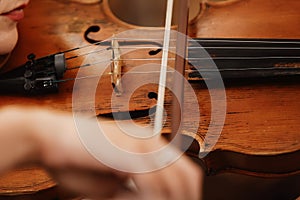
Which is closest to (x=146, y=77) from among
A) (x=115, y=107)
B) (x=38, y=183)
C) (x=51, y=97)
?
(x=115, y=107)

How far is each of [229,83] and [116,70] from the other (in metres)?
0.25

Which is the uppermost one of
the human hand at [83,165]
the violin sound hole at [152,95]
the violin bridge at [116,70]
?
the violin bridge at [116,70]

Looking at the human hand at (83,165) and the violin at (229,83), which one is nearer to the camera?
the human hand at (83,165)

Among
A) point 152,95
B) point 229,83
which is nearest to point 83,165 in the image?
point 152,95

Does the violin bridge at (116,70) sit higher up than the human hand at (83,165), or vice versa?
the violin bridge at (116,70)

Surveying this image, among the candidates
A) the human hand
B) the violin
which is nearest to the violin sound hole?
the violin

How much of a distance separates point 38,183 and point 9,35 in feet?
1.17

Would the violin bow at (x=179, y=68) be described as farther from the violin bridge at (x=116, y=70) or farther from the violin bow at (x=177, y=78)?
the violin bridge at (x=116, y=70)

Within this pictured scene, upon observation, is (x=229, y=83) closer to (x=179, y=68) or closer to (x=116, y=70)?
(x=179, y=68)

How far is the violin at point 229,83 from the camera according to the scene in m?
0.85

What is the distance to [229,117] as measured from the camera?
2.86 feet

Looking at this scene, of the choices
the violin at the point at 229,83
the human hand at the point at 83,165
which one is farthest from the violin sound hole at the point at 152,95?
the human hand at the point at 83,165

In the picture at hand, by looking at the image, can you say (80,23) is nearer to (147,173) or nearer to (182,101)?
(182,101)

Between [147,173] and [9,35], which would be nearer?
[147,173]
